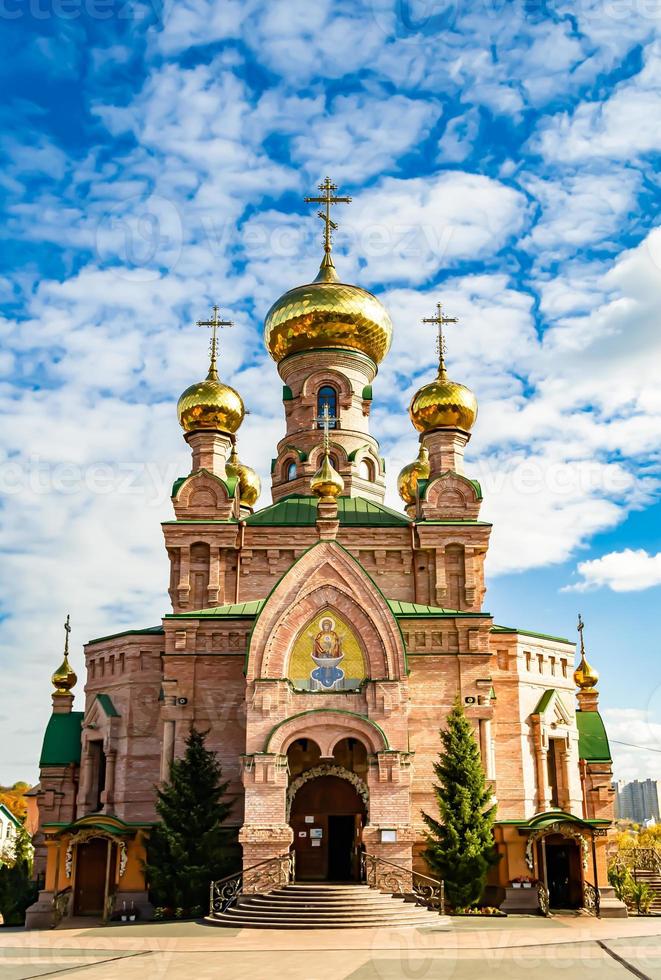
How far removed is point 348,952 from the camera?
50.7ft

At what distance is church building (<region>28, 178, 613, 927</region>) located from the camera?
846 inches

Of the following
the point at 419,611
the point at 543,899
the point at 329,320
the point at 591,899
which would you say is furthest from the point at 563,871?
the point at 329,320

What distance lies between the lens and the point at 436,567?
87.7 feet

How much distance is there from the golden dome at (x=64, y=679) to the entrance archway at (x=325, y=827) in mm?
9462

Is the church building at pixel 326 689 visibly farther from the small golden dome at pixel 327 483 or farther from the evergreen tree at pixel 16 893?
the evergreen tree at pixel 16 893

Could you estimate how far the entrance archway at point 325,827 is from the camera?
22.4 m

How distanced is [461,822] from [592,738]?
8035 mm

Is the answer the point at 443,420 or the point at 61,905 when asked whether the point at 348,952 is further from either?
the point at 443,420

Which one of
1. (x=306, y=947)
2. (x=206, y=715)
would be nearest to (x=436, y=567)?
(x=206, y=715)

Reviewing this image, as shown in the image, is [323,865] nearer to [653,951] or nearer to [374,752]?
[374,752]

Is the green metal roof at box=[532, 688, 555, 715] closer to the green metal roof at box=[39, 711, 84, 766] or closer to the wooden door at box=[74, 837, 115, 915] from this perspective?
the wooden door at box=[74, 837, 115, 915]

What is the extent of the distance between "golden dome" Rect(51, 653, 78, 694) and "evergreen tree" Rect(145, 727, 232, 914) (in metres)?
7.34

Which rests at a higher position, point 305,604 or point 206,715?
point 305,604

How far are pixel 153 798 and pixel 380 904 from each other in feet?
23.4
